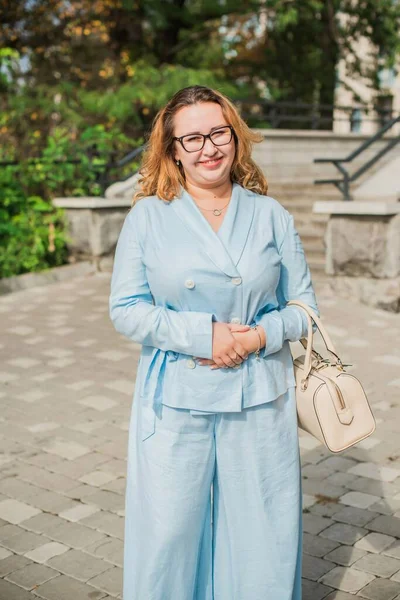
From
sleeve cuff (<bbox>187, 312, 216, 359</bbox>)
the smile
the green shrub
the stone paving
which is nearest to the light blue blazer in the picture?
sleeve cuff (<bbox>187, 312, 216, 359</bbox>)

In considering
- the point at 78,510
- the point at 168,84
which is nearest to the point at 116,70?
the point at 168,84

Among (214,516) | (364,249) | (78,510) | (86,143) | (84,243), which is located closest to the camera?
(214,516)

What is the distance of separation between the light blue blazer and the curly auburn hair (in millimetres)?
64

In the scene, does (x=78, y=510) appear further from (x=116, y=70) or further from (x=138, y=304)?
(x=116, y=70)

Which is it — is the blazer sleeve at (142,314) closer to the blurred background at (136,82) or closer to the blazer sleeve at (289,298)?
the blazer sleeve at (289,298)

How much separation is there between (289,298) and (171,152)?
63cm

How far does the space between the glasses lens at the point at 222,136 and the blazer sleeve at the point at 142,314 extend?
12.7 inches

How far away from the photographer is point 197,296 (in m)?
2.53

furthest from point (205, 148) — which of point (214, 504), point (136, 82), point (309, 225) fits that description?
point (136, 82)

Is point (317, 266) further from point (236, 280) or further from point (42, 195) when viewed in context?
point (236, 280)

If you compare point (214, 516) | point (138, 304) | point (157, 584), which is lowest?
point (157, 584)

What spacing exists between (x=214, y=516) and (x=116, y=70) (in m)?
14.3

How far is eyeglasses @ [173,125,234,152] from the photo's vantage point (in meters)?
Result: 2.54

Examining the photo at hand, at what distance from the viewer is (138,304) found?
256 centimetres
